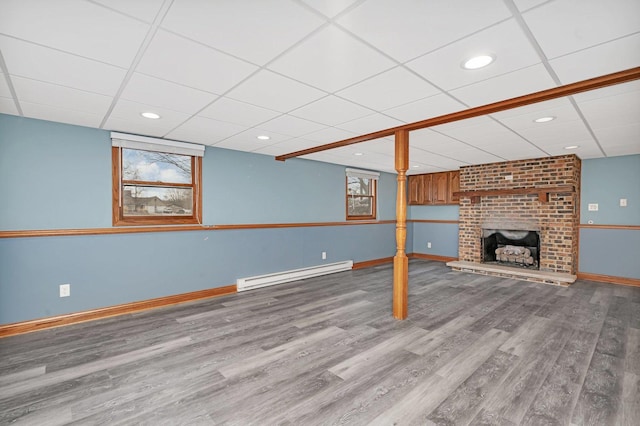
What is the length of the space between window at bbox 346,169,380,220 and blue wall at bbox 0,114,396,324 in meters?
1.36

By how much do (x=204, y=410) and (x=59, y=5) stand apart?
2.39 meters

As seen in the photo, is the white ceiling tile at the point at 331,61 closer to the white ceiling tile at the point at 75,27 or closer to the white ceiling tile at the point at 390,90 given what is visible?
the white ceiling tile at the point at 390,90

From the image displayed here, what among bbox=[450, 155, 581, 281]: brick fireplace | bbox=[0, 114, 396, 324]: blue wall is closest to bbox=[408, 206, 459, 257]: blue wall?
bbox=[450, 155, 581, 281]: brick fireplace

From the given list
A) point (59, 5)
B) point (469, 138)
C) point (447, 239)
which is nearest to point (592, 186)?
point (447, 239)

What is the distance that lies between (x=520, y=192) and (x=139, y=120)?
20.6 feet

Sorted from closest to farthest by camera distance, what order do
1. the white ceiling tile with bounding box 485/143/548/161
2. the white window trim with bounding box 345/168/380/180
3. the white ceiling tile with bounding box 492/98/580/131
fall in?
the white ceiling tile with bounding box 492/98/580/131
the white ceiling tile with bounding box 485/143/548/161
the white window trim with bounding box 345/168/380/180

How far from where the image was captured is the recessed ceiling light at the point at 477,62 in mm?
1901

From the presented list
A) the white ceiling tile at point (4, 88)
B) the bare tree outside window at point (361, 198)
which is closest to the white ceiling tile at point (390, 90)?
the white ceiling tile at point (4, 88)

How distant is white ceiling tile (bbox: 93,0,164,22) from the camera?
142 cm

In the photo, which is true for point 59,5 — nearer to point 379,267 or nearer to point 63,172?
point 63,172

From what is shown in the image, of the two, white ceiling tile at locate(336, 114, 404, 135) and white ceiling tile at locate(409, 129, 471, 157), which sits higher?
white ceiling tile at locate(336, 114, 404, 135)

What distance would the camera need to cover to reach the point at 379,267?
6664mm

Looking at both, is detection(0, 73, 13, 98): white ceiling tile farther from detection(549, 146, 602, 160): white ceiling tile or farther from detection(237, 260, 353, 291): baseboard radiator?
detection(549, 146, 602, 160): white ceiling tile

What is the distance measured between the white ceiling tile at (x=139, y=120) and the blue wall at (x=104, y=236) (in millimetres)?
399
